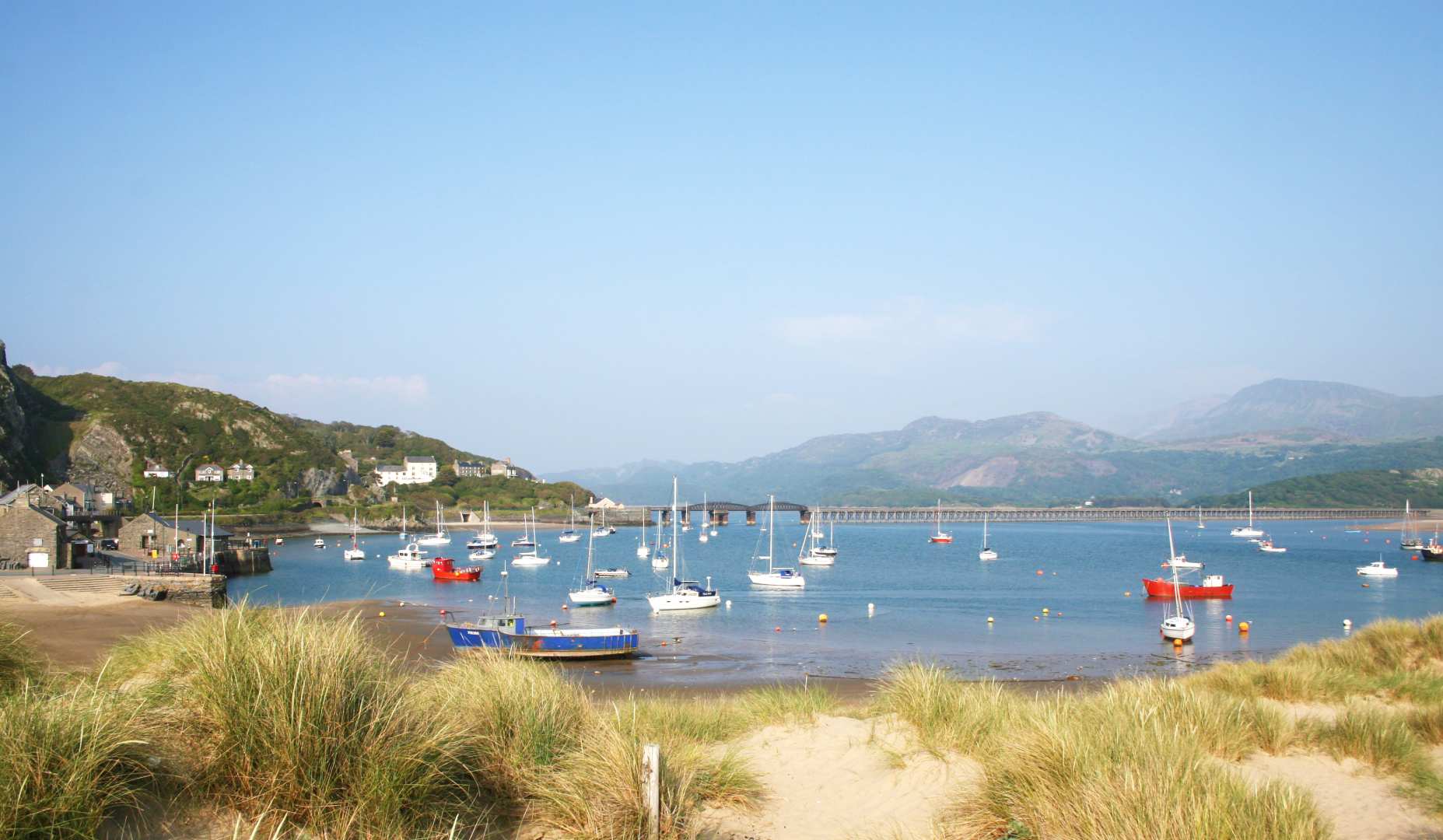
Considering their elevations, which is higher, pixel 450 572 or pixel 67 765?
pixel 67 765

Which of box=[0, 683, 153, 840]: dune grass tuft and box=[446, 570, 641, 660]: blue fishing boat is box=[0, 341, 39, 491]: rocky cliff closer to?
box=[446, 570, 641, 660]: blue fishing boat

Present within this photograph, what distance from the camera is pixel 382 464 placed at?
197250mm

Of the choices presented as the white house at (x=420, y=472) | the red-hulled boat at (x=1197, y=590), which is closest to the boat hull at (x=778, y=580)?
the red-hulled boat at (x=1197, y=590)

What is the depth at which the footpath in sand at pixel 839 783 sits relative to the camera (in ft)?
29.1

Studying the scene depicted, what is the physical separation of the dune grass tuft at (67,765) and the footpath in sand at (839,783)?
4.38 m

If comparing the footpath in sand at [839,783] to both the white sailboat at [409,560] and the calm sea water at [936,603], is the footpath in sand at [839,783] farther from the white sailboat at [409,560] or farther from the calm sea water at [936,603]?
the white sailboat at [409,560]

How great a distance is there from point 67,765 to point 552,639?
81.6 feet

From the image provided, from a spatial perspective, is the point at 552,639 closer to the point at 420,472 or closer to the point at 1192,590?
the point at 1192,590

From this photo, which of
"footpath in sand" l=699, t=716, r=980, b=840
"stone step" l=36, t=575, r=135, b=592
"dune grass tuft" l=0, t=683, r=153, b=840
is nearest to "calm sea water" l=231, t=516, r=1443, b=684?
"dune grass tuft" l=0, t=683, r=153, b=840

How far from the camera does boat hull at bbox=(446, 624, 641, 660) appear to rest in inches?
1174

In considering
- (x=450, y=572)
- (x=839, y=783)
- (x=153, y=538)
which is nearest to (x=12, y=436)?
(x=153, y=538)

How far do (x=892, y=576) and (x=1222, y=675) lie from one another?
54.8 m

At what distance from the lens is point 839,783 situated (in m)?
10.6

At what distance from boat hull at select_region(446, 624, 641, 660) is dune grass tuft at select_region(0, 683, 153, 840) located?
23.5 metres
